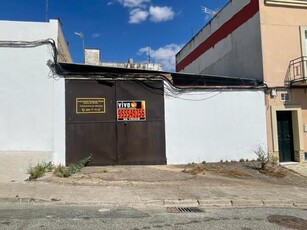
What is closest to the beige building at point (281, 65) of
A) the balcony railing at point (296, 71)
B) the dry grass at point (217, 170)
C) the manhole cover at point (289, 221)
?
the balcony railing at point (296, 71)

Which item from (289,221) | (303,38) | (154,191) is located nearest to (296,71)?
(303,38)

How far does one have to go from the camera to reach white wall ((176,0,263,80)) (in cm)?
1672

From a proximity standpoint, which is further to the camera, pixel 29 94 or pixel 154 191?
pixel 29 94

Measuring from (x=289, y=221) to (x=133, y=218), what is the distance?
10.5 ft

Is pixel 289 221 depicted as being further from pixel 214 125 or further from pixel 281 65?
pixel 281 65

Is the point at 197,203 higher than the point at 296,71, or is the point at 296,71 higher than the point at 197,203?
the point at 296,71

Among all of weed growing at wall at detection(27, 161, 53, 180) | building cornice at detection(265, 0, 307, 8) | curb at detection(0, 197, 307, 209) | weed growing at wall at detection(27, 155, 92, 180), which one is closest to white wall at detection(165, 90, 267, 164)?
weed growing at wall at detection(27, 155, 92, 180)

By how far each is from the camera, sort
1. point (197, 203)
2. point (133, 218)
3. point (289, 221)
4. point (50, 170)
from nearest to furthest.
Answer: point (133, 218)
point (289, 221)
point (197, 203)
point (50, 170)

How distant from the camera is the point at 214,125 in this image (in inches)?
608

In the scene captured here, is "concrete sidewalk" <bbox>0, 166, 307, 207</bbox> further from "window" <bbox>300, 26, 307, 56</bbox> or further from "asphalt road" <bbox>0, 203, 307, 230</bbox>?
"window" <bbox>300, 26, 307, 56</bbox>

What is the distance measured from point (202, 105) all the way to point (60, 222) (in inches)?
389

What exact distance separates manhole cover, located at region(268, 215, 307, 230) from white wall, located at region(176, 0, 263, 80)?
9.76m

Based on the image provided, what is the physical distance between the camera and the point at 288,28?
16500 millimetres

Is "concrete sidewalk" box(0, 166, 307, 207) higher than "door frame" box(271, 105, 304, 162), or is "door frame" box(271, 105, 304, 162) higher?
"door frame" box(271, 105, 304, 162)
